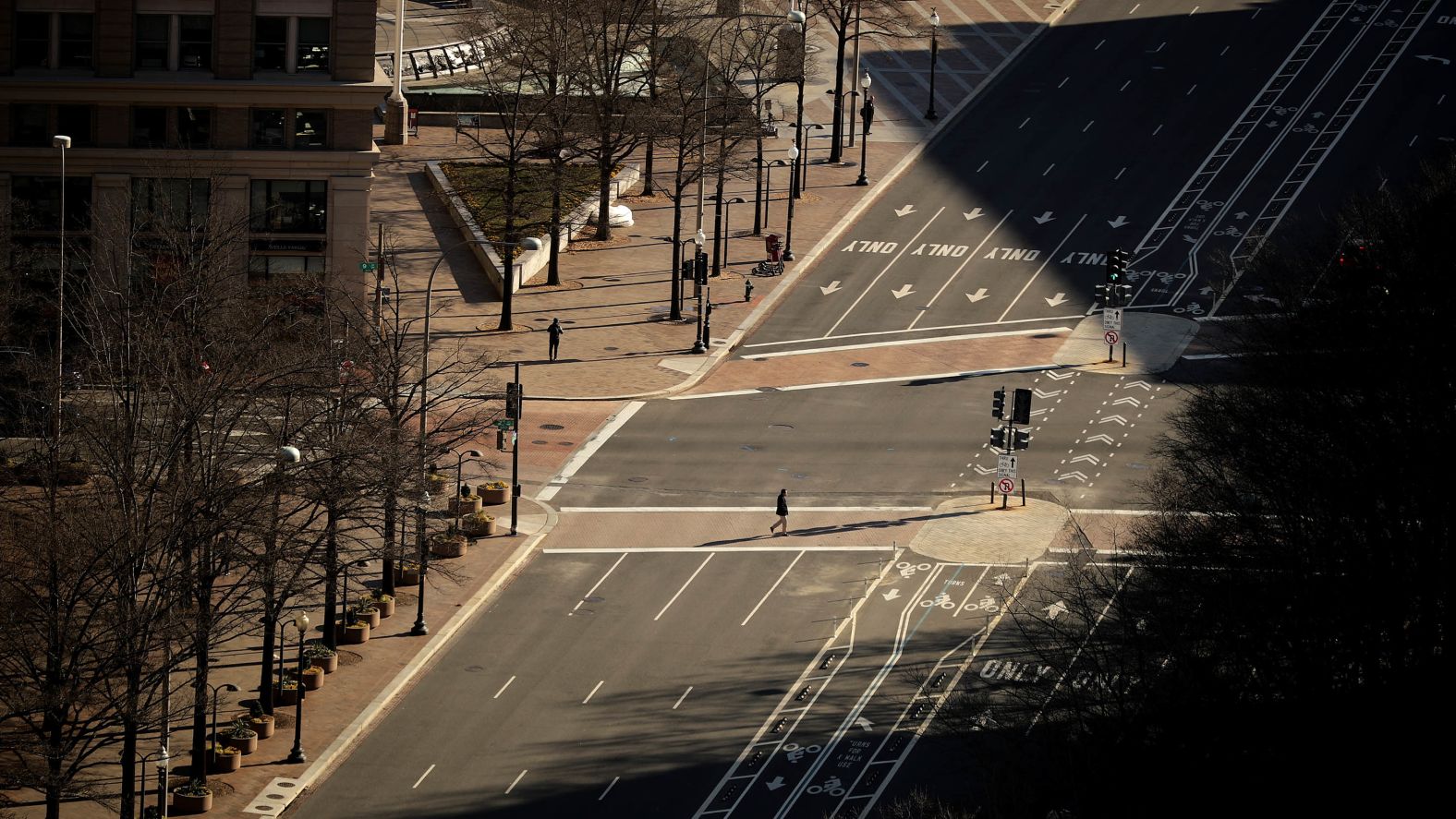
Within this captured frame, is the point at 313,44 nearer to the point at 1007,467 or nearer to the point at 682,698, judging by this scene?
the point at 1007,467

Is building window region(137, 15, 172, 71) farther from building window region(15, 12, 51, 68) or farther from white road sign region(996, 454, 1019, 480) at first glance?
white road sign region(996, 454, 1019, 480)

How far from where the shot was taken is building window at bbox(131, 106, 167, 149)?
81.4 m

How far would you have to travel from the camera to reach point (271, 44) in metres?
82.2

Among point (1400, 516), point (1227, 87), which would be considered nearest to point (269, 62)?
point (1400, 516)

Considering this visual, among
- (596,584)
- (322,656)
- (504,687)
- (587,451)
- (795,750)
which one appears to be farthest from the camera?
(587,451)

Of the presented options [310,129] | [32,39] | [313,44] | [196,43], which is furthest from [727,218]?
[32,39]

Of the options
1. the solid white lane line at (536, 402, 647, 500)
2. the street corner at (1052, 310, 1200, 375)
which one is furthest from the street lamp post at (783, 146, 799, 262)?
the solid white lane line at (536, 402, 647, 500)

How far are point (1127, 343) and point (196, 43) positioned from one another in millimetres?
42005

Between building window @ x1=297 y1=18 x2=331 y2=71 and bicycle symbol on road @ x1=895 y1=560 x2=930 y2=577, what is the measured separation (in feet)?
106

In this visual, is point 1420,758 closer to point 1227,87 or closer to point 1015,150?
point 1015,150

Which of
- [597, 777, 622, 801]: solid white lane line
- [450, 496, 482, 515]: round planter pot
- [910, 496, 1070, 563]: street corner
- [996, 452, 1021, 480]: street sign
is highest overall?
[996, 452, 1021, 480]: street sign

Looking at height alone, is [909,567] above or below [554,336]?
below

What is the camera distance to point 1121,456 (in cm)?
7844

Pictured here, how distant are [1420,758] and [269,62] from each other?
55.0 metres
